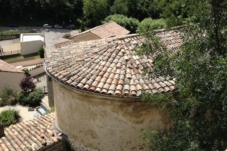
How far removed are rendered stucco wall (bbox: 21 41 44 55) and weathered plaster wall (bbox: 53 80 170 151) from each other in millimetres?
40504

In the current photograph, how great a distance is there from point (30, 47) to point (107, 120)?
42.6 m

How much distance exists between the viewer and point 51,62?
41.3ft

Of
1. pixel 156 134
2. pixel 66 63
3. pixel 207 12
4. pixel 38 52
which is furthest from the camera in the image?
pixel 38 52

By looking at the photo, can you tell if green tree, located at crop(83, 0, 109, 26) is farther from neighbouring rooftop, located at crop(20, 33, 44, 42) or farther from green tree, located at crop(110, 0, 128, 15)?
neighbouring rooftop, located at crop(20, 33, 44, 42)

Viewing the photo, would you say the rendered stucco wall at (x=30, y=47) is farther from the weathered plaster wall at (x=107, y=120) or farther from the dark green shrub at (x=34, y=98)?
the weathered plaster wall at (x=107, y=120)

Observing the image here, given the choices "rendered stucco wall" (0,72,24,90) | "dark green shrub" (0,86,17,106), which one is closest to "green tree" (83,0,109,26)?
"rendered stucco wall" (0,72,24,90)

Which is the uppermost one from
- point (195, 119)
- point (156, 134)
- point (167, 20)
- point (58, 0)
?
point (58, 0)

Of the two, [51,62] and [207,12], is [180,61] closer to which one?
[207,12]

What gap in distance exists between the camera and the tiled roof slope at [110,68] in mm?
9953

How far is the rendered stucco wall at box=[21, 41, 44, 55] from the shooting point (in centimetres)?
4953

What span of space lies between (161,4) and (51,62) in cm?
611

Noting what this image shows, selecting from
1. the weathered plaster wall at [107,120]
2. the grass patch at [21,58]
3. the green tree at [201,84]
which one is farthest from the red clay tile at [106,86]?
the grass patch at [21,58]

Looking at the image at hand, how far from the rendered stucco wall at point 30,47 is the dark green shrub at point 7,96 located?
19.9 m

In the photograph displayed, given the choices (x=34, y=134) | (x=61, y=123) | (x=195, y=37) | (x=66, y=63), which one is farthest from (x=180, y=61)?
(x=34, y=134)
